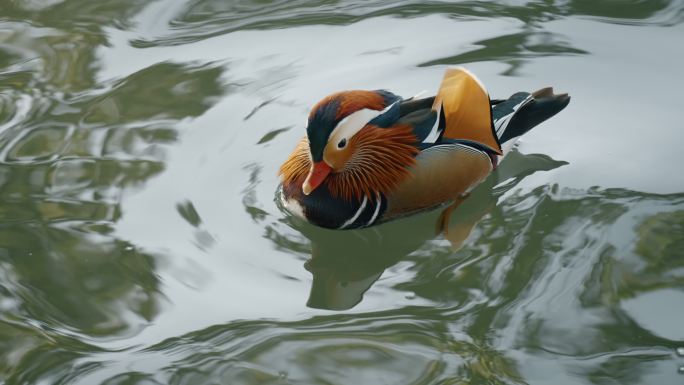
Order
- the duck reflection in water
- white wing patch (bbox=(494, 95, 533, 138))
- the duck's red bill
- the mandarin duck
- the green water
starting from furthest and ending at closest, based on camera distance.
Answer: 1. white wing patch (bbox=(494, 95, 533, 138))
2. the mandarin duck
3. the duck's red bill
4. the duck reflection in water
5. the green water

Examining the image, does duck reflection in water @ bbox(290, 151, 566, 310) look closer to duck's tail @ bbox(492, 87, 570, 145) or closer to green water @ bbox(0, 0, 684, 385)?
green water @ bbox(0, 0, 684, 385)

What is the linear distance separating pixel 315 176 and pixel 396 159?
0.38 meters

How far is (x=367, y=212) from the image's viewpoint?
4.58m

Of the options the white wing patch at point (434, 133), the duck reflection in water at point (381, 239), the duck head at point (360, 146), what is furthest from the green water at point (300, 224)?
the white wing patch at point (434, 133)

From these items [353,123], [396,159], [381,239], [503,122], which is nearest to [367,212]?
[381,239]

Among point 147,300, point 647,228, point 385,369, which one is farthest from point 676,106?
point 147,300

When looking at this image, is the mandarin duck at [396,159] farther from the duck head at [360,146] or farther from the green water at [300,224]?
the green water at [300,224]

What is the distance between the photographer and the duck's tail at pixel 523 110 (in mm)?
4797

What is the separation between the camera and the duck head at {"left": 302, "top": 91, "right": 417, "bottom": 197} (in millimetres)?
4352

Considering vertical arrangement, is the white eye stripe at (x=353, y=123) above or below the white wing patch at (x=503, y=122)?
above

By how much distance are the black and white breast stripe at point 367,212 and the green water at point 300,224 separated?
0.23 ft

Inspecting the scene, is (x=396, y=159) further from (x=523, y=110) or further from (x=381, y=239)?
(x=523, y=110)

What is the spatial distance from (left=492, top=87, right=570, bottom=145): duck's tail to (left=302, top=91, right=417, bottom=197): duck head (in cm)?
51

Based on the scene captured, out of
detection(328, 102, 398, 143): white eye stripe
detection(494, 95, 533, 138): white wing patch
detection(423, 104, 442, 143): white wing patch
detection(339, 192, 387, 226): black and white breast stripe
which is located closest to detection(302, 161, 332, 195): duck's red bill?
detection(328, 102, 398, 143): white eye stripe
